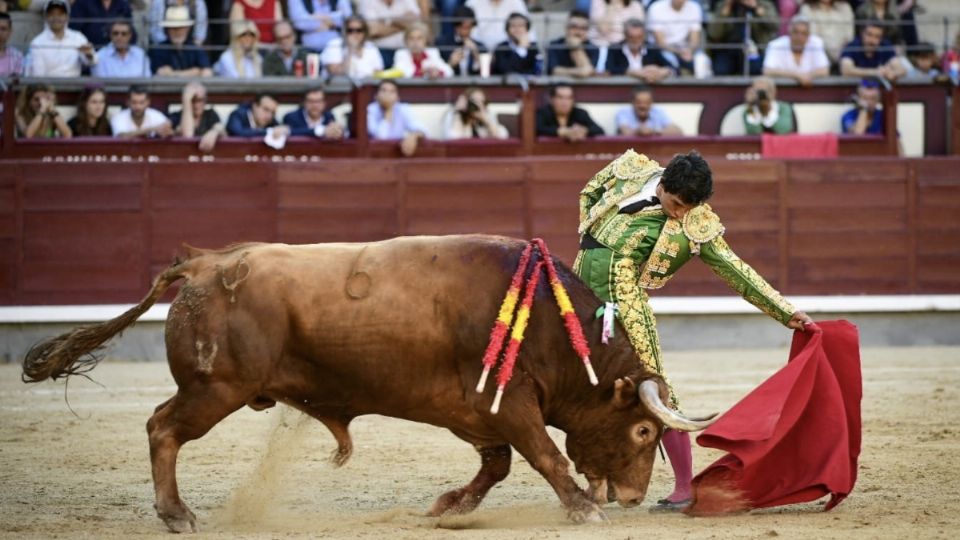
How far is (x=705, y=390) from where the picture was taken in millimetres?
8086

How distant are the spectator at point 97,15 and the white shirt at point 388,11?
5.47 ft

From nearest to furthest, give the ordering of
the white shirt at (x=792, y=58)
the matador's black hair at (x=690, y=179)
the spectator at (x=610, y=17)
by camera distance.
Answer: the matador's black hair at (x=690, y=179), the spectator at (x=610, y=17), the white shirt at (x=792, y=58)

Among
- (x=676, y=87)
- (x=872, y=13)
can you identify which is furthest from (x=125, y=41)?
(x=872, y=13)

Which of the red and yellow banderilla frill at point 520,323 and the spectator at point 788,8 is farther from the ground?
the spectator at point 788,8

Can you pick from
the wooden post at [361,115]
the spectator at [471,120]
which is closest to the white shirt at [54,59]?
the wooden post at [361,115]

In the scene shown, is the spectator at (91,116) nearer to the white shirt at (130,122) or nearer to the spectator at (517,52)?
the white shirt at (130,122)

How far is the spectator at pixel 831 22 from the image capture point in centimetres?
1134

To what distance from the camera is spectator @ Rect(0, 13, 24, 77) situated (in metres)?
9.94

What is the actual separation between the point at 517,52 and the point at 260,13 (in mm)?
1810

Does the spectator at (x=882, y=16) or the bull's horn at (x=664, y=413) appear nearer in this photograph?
the bull's horn at (x=664, y=413)

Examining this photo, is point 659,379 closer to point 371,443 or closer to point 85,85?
point 371,443

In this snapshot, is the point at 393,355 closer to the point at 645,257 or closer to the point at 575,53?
the point at 645,257

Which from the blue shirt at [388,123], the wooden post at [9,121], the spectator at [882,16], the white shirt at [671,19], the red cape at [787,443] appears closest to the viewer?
the red cape at [787,443]

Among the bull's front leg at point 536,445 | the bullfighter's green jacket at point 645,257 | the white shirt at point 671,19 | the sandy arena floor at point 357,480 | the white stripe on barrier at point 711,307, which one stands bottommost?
the white stripe on barrier at point 711,307
